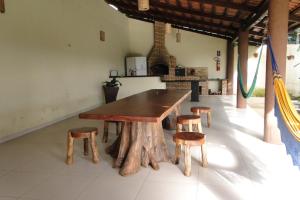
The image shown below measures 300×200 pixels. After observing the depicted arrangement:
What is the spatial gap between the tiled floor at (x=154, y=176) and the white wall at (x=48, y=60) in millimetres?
914

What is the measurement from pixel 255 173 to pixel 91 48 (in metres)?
5.76

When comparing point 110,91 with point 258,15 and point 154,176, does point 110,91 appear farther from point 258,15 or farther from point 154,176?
point 154,176

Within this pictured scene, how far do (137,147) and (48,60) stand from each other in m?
3.34

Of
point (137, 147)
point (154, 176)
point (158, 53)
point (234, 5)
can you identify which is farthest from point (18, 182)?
point (158, 53)

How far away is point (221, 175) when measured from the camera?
2605 millimetres

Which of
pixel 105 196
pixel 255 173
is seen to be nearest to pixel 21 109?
pixel 105 196

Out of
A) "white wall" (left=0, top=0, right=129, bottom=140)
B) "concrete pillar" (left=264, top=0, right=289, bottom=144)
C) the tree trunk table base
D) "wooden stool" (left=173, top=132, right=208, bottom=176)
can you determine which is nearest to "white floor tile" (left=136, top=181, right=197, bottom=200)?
"wooden stool" (left=173, top=132, right=208, bottom=176)

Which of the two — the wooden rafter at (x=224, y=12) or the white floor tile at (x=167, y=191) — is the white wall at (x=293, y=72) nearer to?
the wooden rafter at (x=224, y=12)

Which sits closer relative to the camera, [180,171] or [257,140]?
[180,171]

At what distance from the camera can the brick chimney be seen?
426 inches

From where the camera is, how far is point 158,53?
1084 cm

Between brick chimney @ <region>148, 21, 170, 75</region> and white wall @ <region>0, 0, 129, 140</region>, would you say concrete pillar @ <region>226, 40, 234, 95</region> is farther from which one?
white wall @ <region>0, 0, 129, 140</region>

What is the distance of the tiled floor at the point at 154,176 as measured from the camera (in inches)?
88.6

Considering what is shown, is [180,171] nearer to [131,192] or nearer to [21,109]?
[131,192]
